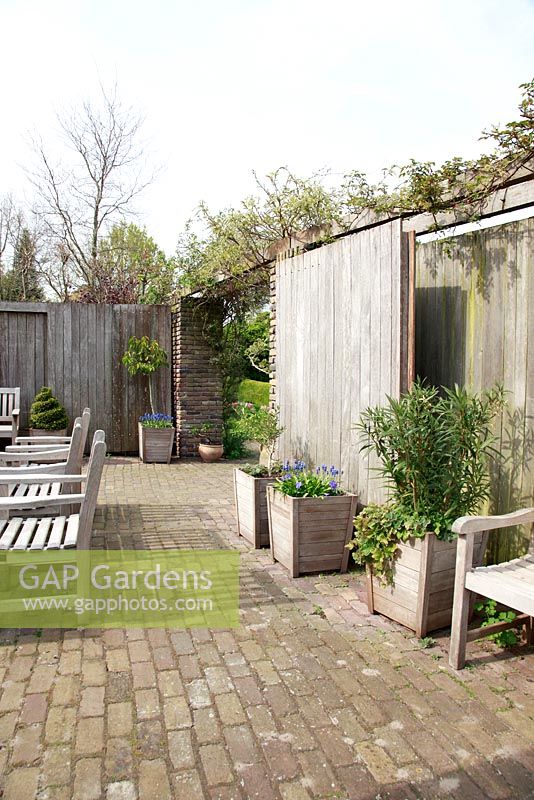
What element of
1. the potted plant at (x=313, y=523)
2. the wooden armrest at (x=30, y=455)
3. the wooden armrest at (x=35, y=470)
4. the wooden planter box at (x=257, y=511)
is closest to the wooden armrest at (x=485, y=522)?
the potted plant at (x=313, y=523)

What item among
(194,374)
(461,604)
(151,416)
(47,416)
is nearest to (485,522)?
(461,604)

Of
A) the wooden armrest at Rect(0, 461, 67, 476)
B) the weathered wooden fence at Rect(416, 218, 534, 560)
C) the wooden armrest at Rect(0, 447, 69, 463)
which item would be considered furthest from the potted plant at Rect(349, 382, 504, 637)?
the wooden armrest at Rect(0, 447, 69, 463)

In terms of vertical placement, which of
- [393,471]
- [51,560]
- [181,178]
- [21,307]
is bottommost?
[51,560]

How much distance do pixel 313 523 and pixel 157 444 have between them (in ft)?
16.7

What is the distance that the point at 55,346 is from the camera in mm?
8859

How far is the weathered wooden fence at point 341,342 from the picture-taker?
3584 millimetres

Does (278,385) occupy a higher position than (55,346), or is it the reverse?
(55,346)

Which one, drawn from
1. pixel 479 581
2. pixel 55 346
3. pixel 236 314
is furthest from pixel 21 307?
pixel 479 581

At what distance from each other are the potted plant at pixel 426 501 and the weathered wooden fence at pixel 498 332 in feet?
0.40

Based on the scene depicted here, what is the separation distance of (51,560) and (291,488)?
157 cm

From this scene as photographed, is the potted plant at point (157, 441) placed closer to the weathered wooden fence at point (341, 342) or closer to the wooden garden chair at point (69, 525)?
the weathered wooden fence at point (341, 342)

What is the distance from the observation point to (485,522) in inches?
101

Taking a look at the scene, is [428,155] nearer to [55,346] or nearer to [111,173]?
[55,346]

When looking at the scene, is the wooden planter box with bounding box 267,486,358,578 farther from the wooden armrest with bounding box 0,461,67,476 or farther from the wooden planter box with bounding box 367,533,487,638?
the wooden armrest with bounding box 0,461,67,476
